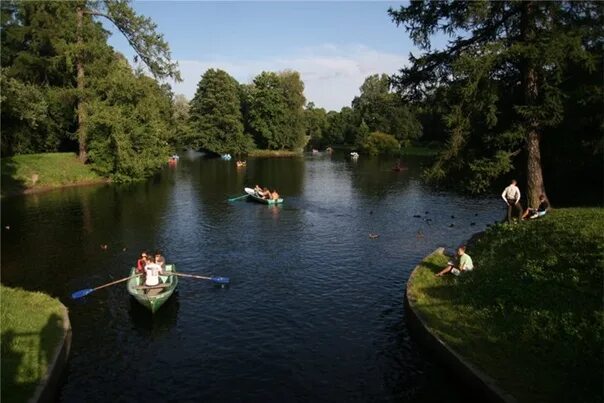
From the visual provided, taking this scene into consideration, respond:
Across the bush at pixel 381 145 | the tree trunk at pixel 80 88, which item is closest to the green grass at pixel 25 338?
the tree trunk at pixel 80 88

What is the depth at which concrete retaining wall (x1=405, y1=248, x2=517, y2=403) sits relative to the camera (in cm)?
1308

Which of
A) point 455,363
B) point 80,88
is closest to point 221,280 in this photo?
point 455,363

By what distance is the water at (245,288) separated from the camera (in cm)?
1551

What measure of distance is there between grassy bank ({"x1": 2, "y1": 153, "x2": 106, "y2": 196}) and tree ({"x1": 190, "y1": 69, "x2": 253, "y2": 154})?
51227 mm

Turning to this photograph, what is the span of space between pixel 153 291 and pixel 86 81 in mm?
43627

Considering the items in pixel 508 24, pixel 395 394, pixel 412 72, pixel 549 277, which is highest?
pixel 508 24

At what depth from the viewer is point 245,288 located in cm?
2367

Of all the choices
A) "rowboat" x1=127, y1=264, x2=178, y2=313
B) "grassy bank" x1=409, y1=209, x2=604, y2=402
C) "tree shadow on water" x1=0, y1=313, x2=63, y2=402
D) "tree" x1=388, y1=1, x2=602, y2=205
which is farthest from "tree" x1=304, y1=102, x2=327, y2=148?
"tree shadow on water" x1=0, y1=313, x2=63, y2=402

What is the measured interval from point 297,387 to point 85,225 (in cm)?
2662

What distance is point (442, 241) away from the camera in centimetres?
3222

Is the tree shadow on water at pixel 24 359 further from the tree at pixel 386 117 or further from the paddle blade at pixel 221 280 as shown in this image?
the tree at pixel 386 117

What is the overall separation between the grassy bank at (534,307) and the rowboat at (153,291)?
965cm

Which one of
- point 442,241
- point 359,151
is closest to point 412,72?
point 442,241

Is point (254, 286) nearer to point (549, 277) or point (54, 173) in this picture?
point (549, 277)
